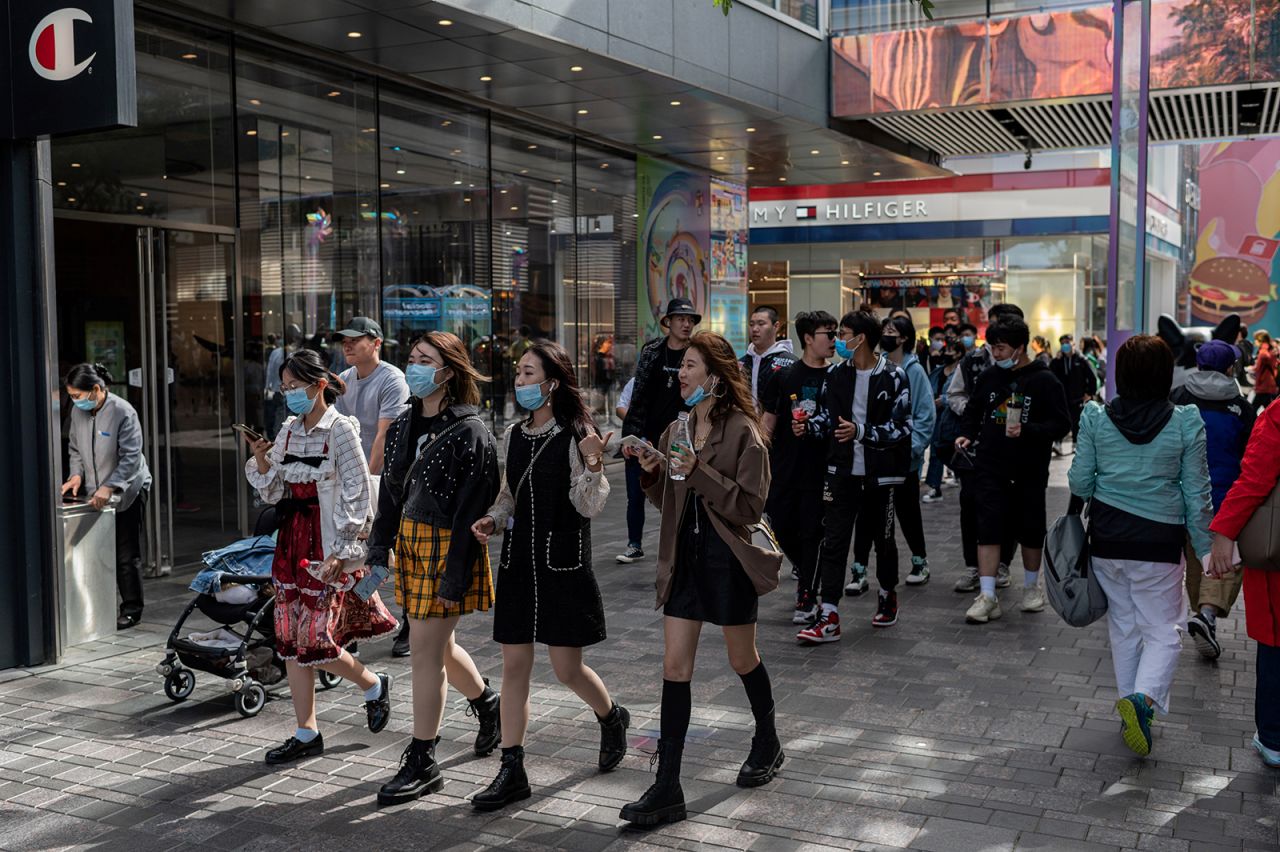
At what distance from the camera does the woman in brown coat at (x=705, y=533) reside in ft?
15.8

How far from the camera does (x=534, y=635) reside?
498cm

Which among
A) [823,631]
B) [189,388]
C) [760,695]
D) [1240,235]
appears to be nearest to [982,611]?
[823,631]

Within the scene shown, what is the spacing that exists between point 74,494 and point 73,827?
3.86 m

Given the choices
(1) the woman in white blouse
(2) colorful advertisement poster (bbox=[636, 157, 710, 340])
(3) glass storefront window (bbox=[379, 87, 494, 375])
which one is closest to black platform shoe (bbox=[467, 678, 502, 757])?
(1) the woman in white blouse

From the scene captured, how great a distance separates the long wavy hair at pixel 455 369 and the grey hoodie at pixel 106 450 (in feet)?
12.9

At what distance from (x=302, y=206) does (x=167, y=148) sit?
4.99ft

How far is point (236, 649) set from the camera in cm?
627

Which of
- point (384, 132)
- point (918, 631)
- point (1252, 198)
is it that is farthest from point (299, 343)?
point (1252, 198)

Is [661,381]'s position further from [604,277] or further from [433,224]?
[604,277]

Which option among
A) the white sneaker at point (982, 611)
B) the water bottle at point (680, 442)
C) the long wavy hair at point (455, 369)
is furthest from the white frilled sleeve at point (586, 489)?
the white sneaker at point (982, 611)

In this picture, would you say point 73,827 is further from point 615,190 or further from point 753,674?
point 615,190

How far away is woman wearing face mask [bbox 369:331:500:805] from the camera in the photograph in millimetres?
5031

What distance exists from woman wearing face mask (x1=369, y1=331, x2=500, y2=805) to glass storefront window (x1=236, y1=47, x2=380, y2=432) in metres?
6.47

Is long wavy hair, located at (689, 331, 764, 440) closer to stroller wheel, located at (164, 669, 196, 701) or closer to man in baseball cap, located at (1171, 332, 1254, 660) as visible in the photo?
stroller wheel, located at (164, 669, 196, 701)
